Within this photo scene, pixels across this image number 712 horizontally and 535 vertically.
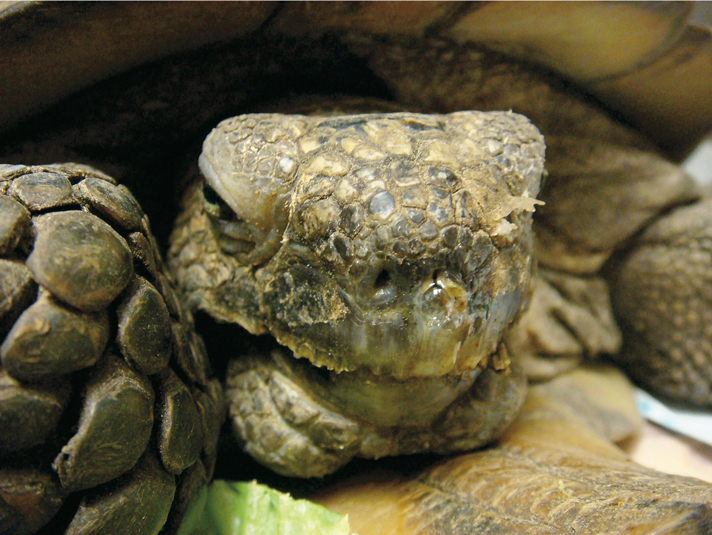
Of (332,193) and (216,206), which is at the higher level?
(332,193)

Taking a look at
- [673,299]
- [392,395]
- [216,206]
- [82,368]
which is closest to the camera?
[82,368]

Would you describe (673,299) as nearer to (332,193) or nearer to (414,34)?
(414,34)

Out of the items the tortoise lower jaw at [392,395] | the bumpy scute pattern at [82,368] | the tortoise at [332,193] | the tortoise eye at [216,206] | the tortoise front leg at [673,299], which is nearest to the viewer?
the bumpy scute pattern at [82,368]

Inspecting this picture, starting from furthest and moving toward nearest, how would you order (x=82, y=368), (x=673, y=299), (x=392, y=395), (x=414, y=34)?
1. (x=673, y=299)
2. (x=414, y=34)
3. (x=392, y=395)
4. (x=82, y=368)

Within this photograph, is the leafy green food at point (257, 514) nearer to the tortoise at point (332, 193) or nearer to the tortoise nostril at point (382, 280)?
the tortoise at point (332, 193)

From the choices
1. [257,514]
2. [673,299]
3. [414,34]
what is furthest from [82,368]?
[673,299]

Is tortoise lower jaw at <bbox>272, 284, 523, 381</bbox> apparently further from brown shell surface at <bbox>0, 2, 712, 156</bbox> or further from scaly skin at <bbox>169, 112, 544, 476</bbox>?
brown shell surface at <bbox>0, 2, 712, 156</bbox>

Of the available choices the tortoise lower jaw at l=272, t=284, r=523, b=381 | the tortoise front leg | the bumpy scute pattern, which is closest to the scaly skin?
the tortoise lower jaw at l=272, t=284, r=523, b=381

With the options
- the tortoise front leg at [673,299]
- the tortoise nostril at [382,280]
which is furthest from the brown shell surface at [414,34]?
the tortoise nostril at [382,280]
